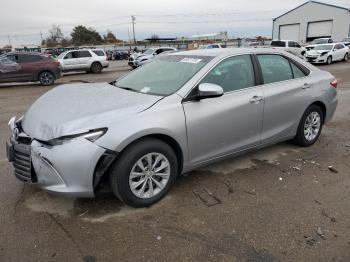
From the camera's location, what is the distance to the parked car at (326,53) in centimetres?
2386

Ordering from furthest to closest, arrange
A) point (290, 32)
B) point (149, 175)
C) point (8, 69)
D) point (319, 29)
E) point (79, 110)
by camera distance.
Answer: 1. point (290, 32)
2. point (319, 29)
3. point (8, 69)
4. point (149, 175)
5. point (79, 110)

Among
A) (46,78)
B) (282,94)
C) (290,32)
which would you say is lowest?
(46,78)

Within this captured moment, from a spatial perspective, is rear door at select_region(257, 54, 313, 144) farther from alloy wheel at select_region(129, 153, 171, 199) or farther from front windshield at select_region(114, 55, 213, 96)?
alloy wheel at select_region(129, 153, 171, 199)

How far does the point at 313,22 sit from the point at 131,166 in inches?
1935

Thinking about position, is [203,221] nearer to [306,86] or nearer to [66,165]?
[66,165]

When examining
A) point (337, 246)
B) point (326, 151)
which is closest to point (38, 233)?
point (337, 246)

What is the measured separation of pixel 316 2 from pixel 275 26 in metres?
6.95

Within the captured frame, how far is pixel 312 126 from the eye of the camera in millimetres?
5277

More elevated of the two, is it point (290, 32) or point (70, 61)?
point (290, 32)

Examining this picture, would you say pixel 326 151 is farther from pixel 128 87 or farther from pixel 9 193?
pixel 9 193

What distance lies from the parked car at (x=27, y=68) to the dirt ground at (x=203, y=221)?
1176 cm

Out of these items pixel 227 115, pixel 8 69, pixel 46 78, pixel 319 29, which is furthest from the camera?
pixel 319 29

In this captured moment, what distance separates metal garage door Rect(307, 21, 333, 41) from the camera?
44.2 meters

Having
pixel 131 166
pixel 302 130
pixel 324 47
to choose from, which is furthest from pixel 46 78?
pixel 324 47
